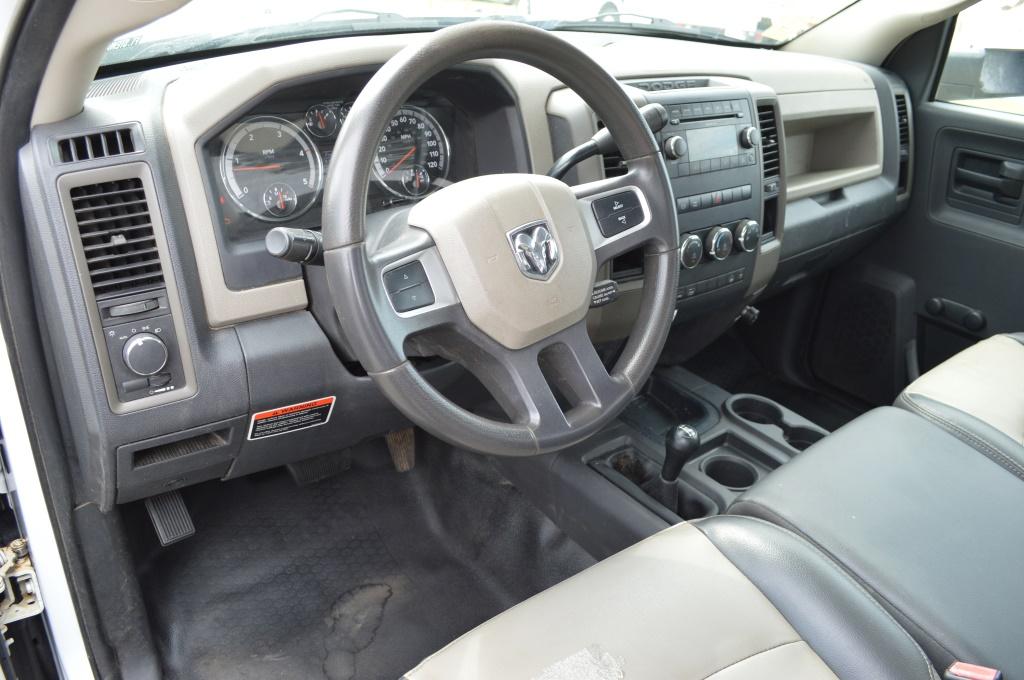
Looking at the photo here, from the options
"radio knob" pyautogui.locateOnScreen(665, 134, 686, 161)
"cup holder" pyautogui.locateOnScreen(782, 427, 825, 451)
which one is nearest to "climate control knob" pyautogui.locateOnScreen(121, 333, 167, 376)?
"radio knob" pyautogui.locateOnScreen(665, 134, 686, 161)

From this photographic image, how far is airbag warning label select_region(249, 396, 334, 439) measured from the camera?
1404mm

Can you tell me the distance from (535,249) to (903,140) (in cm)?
184

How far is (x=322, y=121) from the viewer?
1.44 meters

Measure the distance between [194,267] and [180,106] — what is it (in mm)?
245

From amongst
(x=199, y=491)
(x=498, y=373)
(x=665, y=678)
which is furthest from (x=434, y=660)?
(x=199, y=491)

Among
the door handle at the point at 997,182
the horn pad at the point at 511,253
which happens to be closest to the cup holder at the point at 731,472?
the horn pad at the point at 511,253

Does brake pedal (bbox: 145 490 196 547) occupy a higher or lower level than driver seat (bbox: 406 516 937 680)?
lower

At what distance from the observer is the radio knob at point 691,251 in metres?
1.72

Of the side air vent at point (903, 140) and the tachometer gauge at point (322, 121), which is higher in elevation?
the tachometer gauge at point (322, 121)

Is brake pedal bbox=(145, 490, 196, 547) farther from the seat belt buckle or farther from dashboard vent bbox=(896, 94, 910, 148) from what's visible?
dashboard vent bbox=(896, 94, 910, 148)

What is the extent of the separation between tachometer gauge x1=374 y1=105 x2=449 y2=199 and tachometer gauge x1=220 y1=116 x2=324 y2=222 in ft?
0.41

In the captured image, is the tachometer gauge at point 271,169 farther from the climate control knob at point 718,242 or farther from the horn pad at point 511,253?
the climate control knob at point 718,242

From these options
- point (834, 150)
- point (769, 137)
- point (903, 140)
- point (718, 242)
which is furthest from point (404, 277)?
point (903, 140)

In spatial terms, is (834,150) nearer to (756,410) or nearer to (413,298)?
(756,410)
